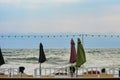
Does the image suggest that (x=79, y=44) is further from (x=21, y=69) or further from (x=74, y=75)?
(x=21, y=69)

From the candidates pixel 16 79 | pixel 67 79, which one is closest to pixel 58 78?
pixel 67 79

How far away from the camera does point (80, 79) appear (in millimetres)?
25312

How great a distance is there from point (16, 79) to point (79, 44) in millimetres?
4278

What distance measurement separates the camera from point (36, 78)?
25.6 meters

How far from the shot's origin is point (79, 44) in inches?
1050

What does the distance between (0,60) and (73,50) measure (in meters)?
4.42

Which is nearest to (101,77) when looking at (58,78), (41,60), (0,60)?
(58,78)

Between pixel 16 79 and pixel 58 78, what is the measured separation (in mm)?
2408

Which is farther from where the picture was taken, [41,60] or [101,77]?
[41,60]

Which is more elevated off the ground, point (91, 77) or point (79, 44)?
point (79, 44)

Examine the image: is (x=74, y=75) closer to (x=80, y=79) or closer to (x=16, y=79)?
(x=80, y=79)

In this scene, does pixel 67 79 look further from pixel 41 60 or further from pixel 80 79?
pixel 41 60

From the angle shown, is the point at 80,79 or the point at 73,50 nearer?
the point at 80,79

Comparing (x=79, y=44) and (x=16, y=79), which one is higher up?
(x=79, y=44)
